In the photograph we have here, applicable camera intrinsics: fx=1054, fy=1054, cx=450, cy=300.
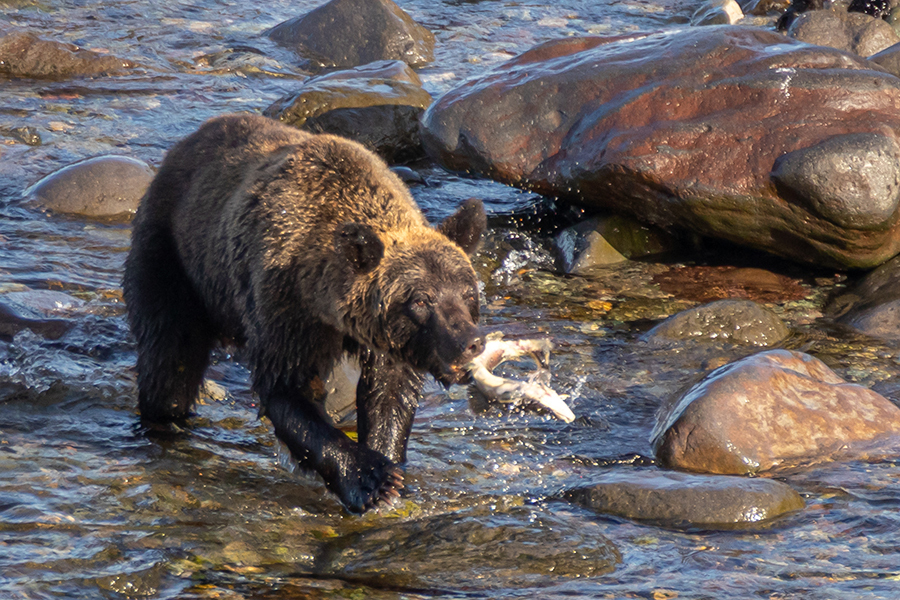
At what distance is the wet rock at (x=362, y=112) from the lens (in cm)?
1219

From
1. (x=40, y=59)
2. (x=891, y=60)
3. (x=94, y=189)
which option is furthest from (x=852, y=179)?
(x=40, y=59)

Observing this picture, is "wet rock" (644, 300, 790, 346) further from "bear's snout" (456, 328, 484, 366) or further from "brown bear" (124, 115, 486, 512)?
"bear's snout" (456, 328, 484, 366)

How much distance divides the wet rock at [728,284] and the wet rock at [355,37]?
7.16 m

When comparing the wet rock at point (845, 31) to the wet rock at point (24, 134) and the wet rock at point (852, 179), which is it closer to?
the wet rock at point (852, 179)

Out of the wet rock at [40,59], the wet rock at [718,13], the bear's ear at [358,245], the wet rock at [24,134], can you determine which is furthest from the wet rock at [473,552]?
the wet rock at [718,13]

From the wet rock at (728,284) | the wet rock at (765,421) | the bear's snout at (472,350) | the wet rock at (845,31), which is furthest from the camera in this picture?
the wet rock at (845,31)

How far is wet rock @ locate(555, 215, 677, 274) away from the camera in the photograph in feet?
33.3

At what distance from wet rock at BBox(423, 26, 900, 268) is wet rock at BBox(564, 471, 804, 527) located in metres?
3.83

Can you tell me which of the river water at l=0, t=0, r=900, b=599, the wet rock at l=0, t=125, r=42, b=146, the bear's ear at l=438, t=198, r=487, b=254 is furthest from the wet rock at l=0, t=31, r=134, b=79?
the bear's ear at l=438, t=198, r=487, b=254

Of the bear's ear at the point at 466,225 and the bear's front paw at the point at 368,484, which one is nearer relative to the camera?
the bear's front paw at the point at 368,484

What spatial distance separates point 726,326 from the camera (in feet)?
28.5

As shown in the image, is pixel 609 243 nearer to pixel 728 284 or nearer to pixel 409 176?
pixel 728 284

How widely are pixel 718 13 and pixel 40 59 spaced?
34.2 ft

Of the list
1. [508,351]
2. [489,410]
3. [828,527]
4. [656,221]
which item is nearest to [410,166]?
[656,221]
